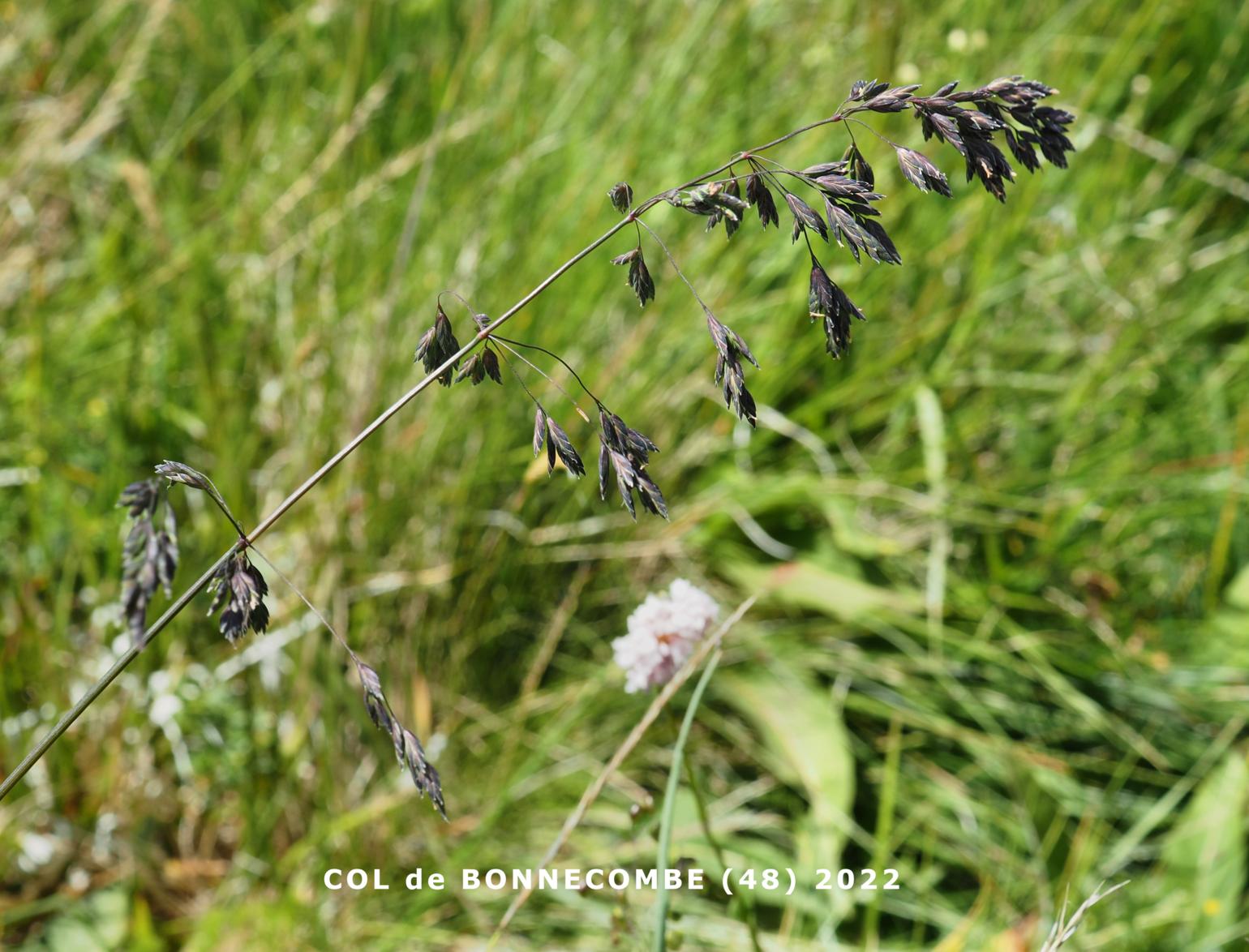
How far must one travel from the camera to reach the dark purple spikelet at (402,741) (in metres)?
0.79

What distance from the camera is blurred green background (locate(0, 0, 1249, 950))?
185 cm

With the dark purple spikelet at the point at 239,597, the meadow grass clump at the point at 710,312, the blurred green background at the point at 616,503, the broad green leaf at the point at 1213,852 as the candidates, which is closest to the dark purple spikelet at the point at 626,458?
the meadow grass clump at the point at 710,312

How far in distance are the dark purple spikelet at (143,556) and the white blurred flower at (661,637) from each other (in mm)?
536

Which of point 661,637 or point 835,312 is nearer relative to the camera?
point 835,312

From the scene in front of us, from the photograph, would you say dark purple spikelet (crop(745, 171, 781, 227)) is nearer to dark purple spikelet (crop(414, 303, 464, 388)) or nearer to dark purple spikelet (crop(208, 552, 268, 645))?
dark purple spikelet (crop(414, 303, 464, 388))

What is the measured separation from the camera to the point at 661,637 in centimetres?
119

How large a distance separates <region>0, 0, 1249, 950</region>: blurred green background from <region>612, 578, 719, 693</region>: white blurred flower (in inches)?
13.2

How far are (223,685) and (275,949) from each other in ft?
1.72

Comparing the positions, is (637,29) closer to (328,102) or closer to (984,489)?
(328,102)

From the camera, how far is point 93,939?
5.62 ft

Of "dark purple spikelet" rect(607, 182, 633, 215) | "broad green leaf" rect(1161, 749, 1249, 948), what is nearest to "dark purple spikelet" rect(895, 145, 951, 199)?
"dark purple spikelet" rect(607, 182, 633, 215)

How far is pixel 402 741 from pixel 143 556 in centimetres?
A: 23

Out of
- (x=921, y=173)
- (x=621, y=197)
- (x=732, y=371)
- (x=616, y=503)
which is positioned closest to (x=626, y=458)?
(x=732, y=371)

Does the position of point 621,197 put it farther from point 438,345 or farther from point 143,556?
point 143,556
